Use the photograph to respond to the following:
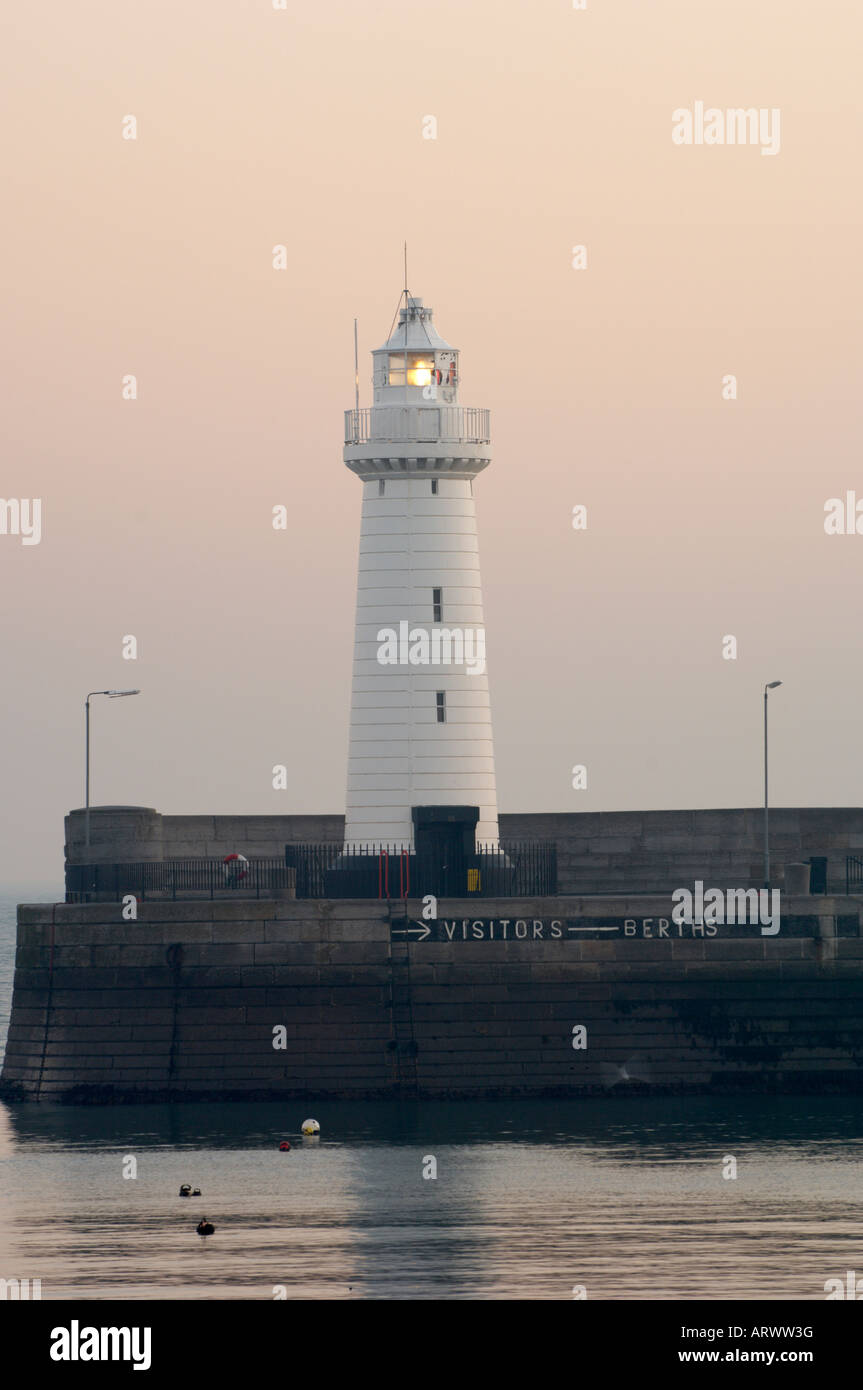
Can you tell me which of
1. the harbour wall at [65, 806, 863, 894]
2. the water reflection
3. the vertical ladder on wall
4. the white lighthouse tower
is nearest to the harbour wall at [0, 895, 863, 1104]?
the vertical ladder on wall

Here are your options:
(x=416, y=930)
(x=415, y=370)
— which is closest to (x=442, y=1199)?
(x=416, y=930)

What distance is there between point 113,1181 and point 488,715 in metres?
20.4

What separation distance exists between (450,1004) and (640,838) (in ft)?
45.7

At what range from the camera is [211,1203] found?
178 ft

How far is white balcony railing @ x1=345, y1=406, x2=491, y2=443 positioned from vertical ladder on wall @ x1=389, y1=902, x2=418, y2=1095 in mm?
13555

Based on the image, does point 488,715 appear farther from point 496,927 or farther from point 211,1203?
point 211,1203

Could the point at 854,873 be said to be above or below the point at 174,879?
above

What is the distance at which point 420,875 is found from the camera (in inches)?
2805

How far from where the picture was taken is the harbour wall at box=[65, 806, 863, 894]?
255 ft

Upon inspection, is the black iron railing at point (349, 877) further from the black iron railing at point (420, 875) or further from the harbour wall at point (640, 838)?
the harbour wall at point (640, 838)

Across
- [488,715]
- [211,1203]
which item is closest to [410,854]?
[488,715]

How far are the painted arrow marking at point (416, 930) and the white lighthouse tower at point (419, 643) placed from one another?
504 centimetres

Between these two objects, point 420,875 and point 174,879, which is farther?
point 174,879

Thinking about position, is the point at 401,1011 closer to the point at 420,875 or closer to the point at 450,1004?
the point at 450,1004
